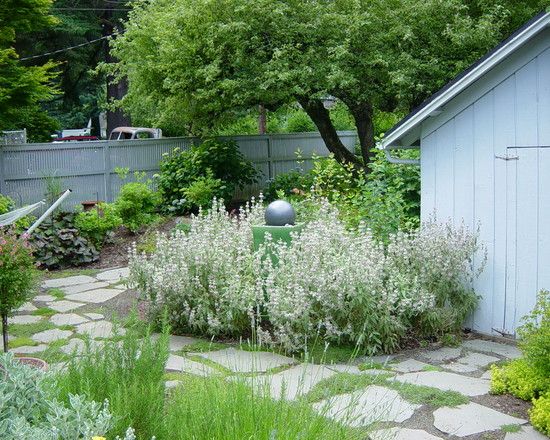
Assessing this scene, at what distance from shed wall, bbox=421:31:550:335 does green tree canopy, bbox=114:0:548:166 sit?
567cm

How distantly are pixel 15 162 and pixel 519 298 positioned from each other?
9.56m

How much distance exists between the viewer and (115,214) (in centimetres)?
1195

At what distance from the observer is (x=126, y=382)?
11.9 feet

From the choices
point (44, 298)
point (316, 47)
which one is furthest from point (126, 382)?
point (316, 47)

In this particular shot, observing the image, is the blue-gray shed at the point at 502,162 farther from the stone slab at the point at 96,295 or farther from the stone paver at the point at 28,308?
the stone paver at the point at 28,308

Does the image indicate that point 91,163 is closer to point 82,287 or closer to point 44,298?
point 82,287

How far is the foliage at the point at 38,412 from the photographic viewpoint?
8.77ft

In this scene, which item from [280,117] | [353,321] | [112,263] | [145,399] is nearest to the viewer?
[145,399]

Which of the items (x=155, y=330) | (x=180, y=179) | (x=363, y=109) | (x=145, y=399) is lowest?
(x=155, y=330)

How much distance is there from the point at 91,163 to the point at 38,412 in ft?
37.8

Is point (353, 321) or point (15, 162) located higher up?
point (15, 162)

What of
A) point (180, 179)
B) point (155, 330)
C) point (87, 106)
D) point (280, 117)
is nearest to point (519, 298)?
point (155, 330)

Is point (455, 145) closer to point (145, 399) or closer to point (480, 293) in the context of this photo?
point (480, 293)

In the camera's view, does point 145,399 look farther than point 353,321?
No
